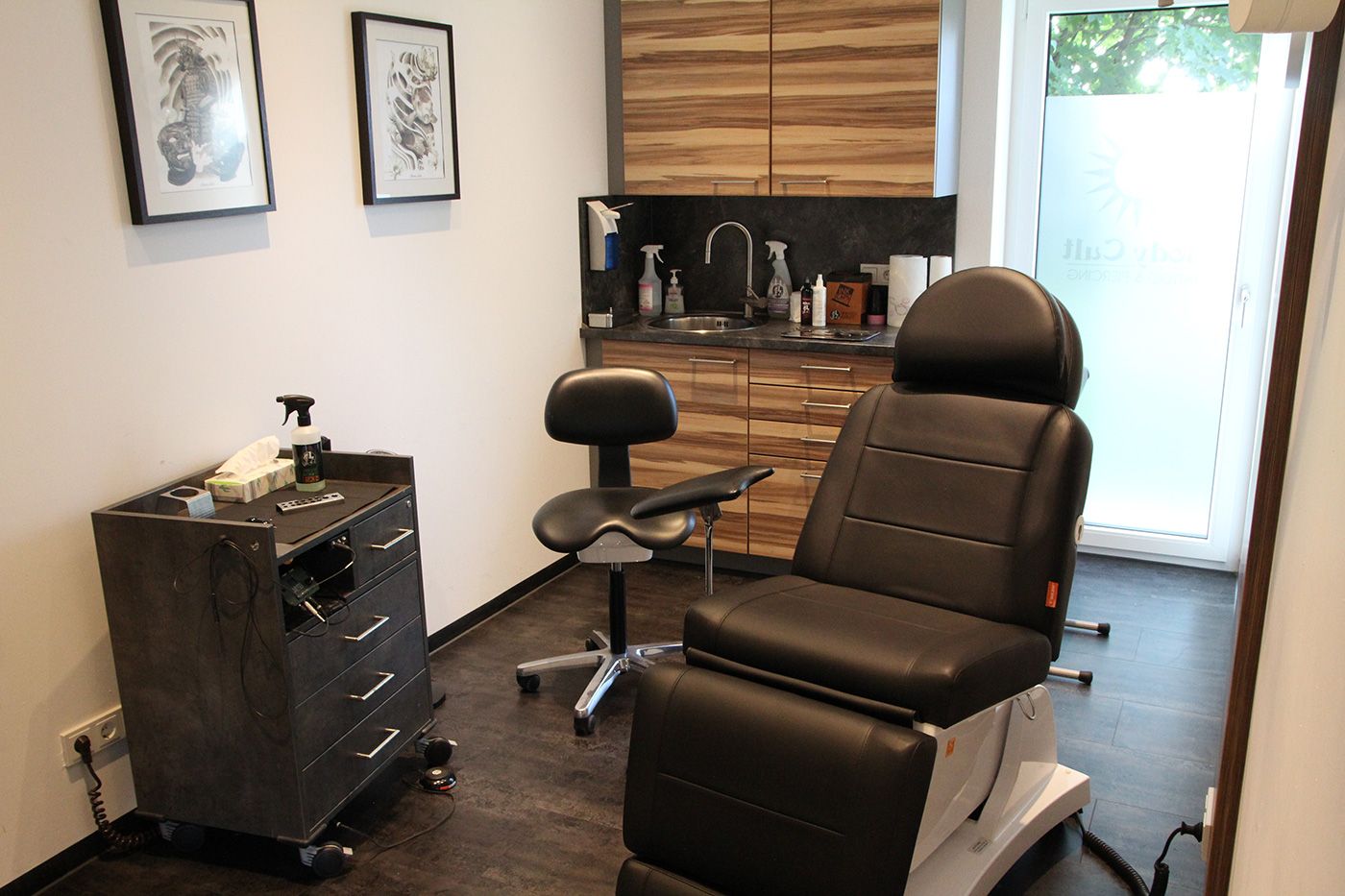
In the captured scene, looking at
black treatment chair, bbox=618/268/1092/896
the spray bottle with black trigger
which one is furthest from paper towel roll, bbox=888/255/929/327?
the spray bottle with black trigger

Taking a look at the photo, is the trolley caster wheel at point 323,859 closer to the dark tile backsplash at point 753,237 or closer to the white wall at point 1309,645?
the white wall at point 1309,645

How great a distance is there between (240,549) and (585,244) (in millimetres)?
2208

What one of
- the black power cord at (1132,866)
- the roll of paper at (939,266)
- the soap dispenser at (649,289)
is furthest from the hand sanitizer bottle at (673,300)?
the black power cord at (1132,866)

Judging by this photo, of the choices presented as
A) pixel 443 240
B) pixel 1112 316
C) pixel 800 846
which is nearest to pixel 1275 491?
pixel 800 846

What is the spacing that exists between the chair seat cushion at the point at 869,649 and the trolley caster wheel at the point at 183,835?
123 cm

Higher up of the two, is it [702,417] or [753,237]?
[753,237]

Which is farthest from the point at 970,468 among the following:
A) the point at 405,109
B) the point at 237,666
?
the point at 405,109

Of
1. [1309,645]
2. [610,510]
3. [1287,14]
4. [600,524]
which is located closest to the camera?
[1309,645]

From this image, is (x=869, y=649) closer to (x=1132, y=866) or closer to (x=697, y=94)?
(x=1132, y=866)

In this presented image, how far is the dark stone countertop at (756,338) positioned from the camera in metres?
3.74

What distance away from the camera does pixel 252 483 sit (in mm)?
2557

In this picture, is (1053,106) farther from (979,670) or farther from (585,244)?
(979,670)

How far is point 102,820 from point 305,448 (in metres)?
0.94

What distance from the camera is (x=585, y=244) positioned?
4.15 metres
